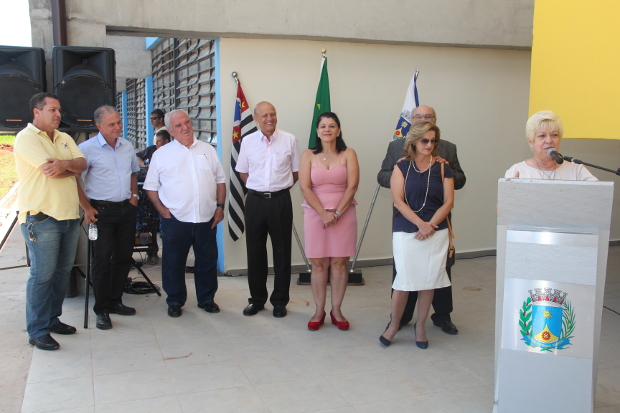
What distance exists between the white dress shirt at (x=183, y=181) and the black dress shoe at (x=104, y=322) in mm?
922

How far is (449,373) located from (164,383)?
5.68 feet

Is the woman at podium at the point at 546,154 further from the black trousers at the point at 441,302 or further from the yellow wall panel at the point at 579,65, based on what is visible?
the black trousers at the point at 441,302

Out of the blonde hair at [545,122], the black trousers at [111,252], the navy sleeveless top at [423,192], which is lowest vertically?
the black trousers at [111,252]

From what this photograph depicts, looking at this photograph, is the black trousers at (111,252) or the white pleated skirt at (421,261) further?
the black trousers at (111,252)

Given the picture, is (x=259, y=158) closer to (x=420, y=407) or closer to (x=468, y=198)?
(x=420, y=407)

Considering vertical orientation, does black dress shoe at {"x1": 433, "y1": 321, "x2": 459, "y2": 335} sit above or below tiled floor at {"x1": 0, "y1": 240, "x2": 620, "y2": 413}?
above

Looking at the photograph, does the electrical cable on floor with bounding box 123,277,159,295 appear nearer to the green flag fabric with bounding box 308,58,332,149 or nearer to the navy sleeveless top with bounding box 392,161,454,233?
the green flag fabric with bounding box 308,58,332,149

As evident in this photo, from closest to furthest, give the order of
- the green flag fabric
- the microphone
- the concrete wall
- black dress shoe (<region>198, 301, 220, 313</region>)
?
1. the microphone
2. black dress shoe (<region>198, 301, 220, 313</region>)
3. the concrete wall
4. the green flag fabric

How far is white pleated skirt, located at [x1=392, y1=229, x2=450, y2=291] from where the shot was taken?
3732 millimetres

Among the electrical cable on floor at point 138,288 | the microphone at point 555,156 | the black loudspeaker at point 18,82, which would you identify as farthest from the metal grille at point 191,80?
the microphone at point 555,156

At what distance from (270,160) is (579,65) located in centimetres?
245

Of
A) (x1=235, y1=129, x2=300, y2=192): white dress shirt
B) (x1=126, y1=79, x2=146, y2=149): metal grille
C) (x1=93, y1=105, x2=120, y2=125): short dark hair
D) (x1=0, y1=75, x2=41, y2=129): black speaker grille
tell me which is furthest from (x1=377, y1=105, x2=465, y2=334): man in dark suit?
(x1=126, y1=79, x2=146, y2=149): metal grille

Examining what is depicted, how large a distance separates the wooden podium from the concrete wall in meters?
3.47

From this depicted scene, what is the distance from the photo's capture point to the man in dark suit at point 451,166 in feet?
13.4
